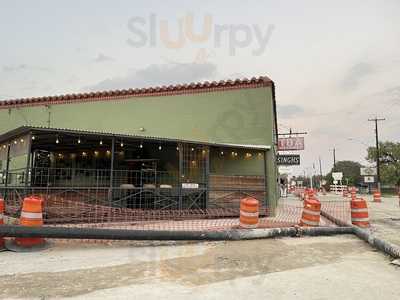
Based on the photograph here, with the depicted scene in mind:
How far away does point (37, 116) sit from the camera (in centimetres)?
1716

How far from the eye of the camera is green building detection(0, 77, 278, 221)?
41.2 ft

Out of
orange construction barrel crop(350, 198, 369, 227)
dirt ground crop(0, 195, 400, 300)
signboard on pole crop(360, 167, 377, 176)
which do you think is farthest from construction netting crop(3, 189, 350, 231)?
signboard on pole crop(360, 167, 377, 176)

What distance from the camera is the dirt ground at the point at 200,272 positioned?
4156mm

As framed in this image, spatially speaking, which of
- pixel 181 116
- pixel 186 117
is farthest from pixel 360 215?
pixel 181 116

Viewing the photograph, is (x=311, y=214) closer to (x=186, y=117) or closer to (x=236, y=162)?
(x=236, y=162)

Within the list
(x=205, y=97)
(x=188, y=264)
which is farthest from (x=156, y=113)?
(x=188, y=264)

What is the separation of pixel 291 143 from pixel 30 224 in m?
24.6

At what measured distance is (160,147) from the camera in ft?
47.8

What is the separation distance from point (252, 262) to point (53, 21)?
8.59 meters

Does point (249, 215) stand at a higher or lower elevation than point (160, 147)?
lower

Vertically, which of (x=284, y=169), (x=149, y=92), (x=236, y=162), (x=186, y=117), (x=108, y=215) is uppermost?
(x=149, y=92)

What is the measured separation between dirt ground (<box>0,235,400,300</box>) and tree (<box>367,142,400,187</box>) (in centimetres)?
5646

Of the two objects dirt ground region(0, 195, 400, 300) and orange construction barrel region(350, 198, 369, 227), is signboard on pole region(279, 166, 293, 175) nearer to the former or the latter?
orange construction barrel region(350, 198, 369, 227)

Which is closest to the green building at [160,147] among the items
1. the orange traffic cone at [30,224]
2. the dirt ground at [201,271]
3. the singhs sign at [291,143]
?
the orange traffic cone at [30,224]
